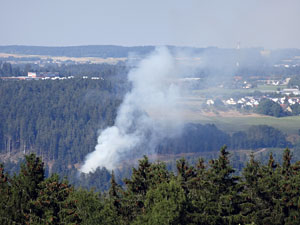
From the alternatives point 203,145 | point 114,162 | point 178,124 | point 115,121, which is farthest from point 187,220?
point 115,121

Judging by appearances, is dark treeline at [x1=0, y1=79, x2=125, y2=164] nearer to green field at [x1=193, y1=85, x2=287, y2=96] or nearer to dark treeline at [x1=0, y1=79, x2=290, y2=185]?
dark treeline at [x1=0, y1=79, x2=290, y2=185]

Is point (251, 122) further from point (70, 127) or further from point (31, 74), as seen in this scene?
point (31, 74)

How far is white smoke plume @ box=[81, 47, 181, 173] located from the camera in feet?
341

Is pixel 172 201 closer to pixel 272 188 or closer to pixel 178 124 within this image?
pixel 272 188

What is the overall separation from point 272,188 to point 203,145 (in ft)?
257

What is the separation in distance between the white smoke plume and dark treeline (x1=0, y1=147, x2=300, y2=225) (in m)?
66.6

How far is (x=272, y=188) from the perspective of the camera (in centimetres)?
2845

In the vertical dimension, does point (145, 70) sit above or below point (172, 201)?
above

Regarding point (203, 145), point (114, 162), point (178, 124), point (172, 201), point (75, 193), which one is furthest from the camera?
point (178, 124)

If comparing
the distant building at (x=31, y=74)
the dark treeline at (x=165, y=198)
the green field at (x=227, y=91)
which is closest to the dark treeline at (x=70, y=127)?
the green field at (x=227, y=91)

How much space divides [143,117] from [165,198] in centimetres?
9504

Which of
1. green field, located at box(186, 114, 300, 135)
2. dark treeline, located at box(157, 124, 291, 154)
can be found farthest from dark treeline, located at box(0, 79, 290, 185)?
green field, located at box(186, 114, 300, 135)

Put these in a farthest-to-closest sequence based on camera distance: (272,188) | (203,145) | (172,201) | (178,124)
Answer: (178,124) < (203,145) < (272,188) < (172,201)

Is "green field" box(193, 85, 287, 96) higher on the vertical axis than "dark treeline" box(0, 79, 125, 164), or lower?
higher
